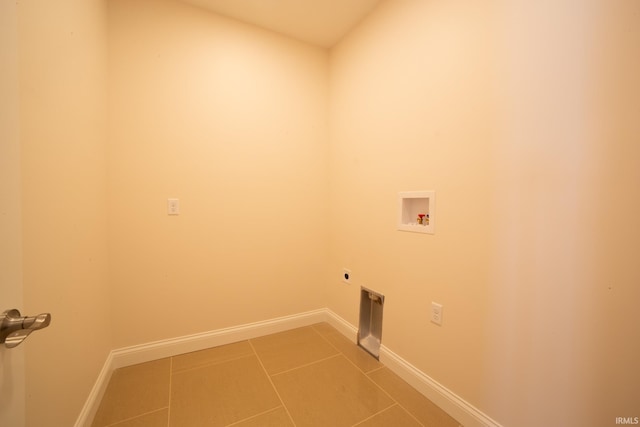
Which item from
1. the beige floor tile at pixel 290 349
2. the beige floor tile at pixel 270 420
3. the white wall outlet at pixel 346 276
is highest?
the white wall outlet at pixel 346 276

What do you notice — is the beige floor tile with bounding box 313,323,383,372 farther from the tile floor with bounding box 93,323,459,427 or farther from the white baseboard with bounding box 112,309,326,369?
the white baseboard with bounding box 112,309,326,369

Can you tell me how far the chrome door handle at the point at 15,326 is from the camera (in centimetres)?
49

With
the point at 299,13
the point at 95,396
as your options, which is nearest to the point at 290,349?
the point at 95,396

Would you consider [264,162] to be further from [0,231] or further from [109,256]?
[0,231]

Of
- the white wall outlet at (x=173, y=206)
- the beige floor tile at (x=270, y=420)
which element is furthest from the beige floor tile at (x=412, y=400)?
the white wall outlet at (x=173, y=206)

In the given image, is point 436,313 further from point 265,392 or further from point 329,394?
point 265,392

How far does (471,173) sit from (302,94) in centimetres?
162

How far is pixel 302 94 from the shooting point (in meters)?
2.31

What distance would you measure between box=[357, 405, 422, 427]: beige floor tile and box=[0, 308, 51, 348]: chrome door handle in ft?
4.54

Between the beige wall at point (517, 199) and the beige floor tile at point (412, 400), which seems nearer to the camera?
the beige wall at point (517, 199)

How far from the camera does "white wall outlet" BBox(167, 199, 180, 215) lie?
1.83m

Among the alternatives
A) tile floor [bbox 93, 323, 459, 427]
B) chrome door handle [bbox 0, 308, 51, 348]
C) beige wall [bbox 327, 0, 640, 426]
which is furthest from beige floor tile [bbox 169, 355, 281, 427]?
chrome door handle [bbox 0, 308, 51, 348]

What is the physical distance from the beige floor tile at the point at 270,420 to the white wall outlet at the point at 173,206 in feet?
4.42

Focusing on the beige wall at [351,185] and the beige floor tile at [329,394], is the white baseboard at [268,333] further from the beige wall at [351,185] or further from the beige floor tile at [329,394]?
the beige floor tile at [329,394]
